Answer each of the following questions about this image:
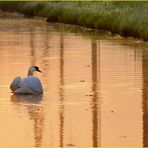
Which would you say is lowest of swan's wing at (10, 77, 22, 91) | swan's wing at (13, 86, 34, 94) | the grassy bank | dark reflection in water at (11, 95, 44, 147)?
dark reflection in water at (11, 95, 44, 147)

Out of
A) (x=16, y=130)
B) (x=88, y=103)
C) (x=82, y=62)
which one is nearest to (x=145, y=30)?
(x=82, y=62)

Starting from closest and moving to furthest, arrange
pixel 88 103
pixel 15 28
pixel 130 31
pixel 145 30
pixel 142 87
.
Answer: pixel 88 103, pixel 142 87, pixel 145 30, pixel 130 31, pixel 15 28

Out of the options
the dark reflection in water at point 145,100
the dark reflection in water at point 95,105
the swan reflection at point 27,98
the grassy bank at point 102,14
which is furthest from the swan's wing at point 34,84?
the grassy bank at point 102,14

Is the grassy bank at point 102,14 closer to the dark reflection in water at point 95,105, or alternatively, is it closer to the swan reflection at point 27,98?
the dark reflection in water at point 95,105

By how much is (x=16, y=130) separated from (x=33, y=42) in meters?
19.8

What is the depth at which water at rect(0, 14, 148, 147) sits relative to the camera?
39.7 feet

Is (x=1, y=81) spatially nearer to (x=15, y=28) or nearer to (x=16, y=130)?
(x=16, y=130)

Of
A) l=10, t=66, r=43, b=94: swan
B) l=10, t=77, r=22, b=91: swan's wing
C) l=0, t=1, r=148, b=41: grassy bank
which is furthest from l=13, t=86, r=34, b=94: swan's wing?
l=0, t=1, r=148, b=41: grassy bank

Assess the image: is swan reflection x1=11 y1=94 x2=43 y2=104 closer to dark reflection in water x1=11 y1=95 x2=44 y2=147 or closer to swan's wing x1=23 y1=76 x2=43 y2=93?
dark reflection in water x1=11 y1=95 x2=44 y2=147

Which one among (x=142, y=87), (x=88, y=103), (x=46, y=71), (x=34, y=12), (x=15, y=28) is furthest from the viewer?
(x=34, y=12)

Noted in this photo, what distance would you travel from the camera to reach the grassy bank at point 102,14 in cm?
3472

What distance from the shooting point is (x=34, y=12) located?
5706cm

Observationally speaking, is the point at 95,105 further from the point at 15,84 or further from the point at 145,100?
the point at 15,84

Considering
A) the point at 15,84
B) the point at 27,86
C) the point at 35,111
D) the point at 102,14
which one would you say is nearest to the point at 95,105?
the point at 35,111
